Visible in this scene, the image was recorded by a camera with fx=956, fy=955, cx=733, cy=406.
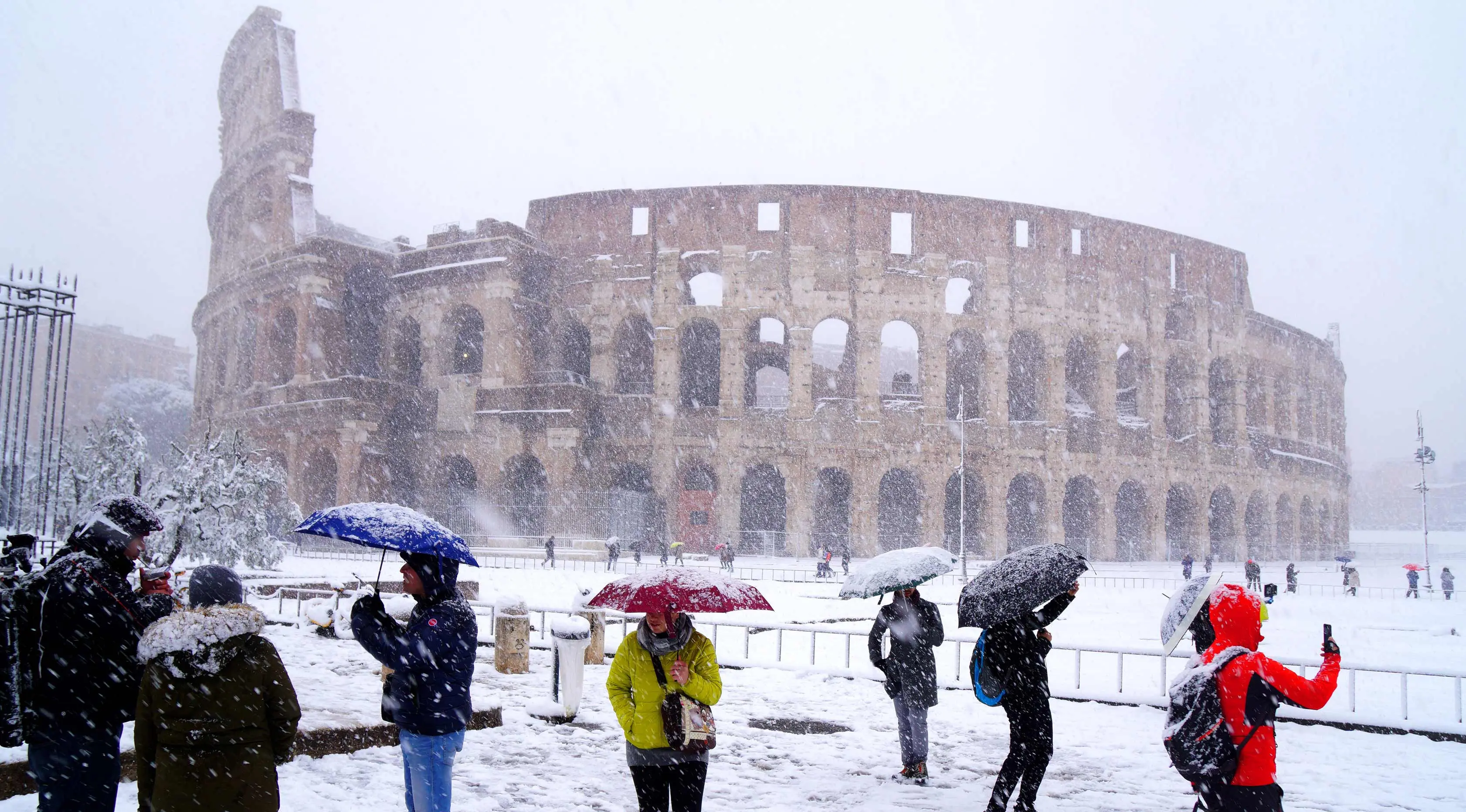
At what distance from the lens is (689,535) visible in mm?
35625

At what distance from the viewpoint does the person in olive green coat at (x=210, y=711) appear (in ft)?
10.3

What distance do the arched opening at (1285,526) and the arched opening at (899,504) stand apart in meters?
18.2

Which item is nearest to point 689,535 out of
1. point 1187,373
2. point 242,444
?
point 242,444

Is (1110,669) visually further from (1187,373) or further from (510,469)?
(1187,373)

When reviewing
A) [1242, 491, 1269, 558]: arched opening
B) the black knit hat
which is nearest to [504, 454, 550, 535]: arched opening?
[1242, 491, 1269, 558]: arched opening

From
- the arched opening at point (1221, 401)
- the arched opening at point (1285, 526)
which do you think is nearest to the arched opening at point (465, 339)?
the arched opening at point (1221, 401)

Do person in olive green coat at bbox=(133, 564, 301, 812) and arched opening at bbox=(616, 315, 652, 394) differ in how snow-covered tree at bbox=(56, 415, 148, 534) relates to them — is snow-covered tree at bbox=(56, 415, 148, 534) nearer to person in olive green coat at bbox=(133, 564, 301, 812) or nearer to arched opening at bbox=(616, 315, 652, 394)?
arched opening at bbox=(616, 315, 652, 394)

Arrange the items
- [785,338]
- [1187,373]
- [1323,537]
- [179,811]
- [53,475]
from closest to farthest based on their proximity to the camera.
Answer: [179,811] → [53,475] → [785,338] → [1187,373] → [1323,537]

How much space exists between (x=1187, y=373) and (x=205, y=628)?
4291 cm

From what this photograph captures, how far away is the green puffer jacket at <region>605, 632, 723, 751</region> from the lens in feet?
13.6

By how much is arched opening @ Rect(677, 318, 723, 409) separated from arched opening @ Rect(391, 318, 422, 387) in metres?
10.8

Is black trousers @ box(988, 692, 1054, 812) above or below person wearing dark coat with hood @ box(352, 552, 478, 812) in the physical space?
below

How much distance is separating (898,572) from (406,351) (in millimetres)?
36778

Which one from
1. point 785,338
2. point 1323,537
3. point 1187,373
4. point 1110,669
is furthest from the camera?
point 1323,537
